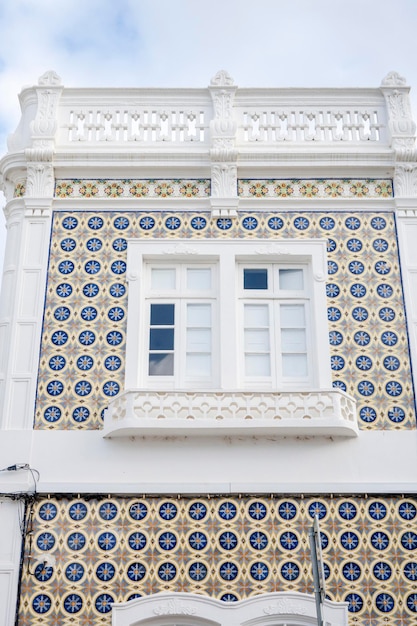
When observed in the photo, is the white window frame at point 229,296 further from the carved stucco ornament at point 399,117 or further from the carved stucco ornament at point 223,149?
the carved stucco ornament at point 399,117

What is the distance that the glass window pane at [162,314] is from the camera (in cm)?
1118

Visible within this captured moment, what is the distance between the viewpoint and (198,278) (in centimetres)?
1150

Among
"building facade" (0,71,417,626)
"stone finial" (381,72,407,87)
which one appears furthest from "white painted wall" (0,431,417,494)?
"stone finial" (381,72,407,87)

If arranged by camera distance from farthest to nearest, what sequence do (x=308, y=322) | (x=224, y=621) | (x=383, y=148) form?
(x=383, y=148)
(x=308, y=322)
(x=224, y=621)

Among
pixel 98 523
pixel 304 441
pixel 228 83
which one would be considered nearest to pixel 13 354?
pixel 98 523

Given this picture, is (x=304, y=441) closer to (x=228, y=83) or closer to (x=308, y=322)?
(x=308, y=322)

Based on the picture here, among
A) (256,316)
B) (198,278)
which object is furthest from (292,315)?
(198,278)

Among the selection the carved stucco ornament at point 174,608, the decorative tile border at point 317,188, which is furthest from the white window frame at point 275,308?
the carved stucco ornament at point 174,608

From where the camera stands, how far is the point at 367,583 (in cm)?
963

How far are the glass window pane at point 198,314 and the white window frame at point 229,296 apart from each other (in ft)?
0.52

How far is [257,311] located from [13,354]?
3.24m

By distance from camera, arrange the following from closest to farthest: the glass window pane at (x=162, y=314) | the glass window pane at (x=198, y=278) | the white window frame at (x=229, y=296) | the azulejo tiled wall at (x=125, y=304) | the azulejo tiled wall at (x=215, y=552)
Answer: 1. the azulejo tiled wall at (x=215, y=552)
2. the azulejo tiled wall at (x=125, y=304)
3. the white window frame at (x=229, y=296)
4. the glass window pane at (x=162, y=314)
5. the glass window pane at (x=198, y=278)

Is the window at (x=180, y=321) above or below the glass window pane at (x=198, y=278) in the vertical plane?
below

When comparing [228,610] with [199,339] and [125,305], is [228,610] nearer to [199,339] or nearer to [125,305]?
[199,339]
